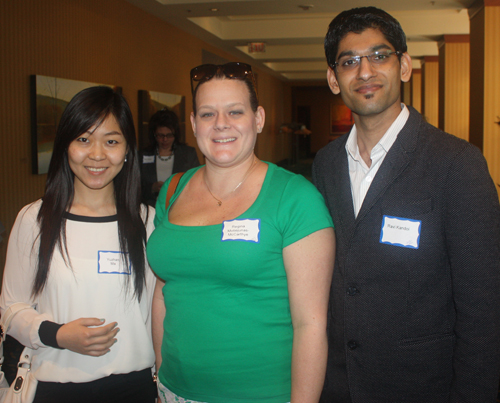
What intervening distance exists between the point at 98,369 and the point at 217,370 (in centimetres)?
47

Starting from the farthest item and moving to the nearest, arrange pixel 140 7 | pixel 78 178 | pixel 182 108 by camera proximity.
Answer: pixel 182 108 < pixel 140 7 < pixel 78 178

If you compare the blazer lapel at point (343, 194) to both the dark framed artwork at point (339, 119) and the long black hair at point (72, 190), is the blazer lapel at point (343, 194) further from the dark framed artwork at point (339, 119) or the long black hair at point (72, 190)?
the dark framed artwork at point (339, 119)

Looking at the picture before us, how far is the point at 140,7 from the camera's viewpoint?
21.7ft

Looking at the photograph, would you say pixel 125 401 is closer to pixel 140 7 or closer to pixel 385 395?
pixel 385 395

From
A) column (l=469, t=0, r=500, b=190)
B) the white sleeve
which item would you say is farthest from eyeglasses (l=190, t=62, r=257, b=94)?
column (l=469, t=0, r=500, b=190)

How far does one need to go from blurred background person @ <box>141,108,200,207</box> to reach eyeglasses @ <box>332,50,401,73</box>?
324 centimetres

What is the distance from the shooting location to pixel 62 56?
4.89 m

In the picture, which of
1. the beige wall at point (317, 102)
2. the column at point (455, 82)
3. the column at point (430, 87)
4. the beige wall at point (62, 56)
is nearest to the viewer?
the beige wall at point (62, 56)

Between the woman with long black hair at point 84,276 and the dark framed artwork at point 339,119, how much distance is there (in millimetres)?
22069

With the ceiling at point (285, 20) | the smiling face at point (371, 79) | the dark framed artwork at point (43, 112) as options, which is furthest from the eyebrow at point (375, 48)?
the ceiling at point (285, 20)

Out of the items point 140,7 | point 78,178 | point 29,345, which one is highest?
point 140,7

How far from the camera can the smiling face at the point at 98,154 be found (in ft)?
5.08

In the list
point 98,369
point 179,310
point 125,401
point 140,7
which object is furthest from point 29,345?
point 140,7

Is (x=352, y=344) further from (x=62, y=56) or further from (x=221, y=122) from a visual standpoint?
(x=62, y=56)
